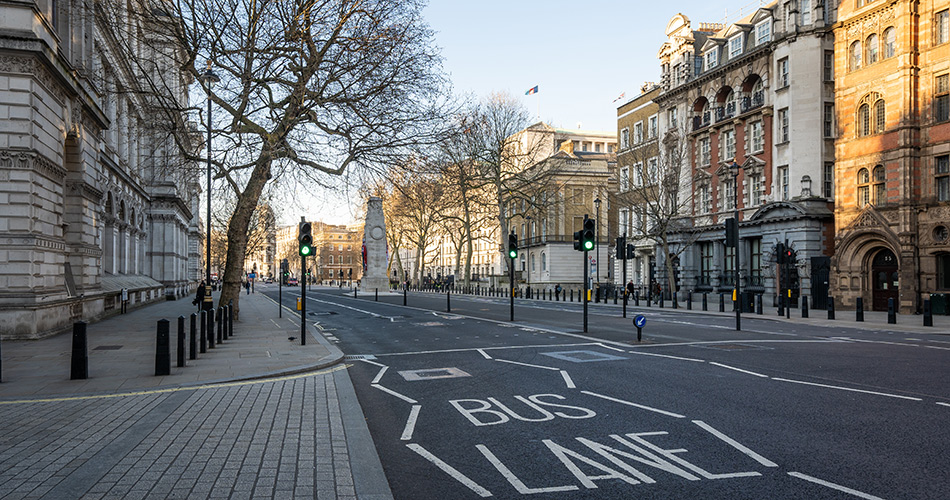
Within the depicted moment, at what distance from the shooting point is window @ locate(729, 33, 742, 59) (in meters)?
42.0

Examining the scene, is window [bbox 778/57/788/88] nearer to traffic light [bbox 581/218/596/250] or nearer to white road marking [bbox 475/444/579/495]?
traffic light [bbox 581/218/596/250]

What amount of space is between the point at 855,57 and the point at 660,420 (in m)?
33.0

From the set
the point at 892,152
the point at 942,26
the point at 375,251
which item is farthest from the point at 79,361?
the point at 375,251

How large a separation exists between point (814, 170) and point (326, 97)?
92.5 feet

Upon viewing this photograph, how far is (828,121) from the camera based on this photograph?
36031 millimetres

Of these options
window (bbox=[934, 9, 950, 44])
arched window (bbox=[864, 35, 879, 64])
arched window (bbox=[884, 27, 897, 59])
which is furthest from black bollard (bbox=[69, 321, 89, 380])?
arched window (bbox=[864, 35, 879, 64])

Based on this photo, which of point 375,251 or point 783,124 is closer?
point 783,124

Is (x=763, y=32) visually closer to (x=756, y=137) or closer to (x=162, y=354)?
(x=756, y=137)

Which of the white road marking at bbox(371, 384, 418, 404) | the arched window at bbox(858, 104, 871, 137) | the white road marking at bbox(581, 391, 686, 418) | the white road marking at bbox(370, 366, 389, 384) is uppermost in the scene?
the arched window at bbox(858, 104, 871, 137)

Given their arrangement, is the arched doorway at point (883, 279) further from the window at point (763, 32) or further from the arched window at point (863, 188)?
the window at point (763, 32)

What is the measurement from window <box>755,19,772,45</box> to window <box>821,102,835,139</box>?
5.92 metres

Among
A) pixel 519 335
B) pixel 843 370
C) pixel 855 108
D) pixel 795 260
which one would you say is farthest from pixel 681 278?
pixel 843 370

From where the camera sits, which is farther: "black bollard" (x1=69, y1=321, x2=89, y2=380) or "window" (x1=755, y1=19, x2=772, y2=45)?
"window" (x1=755, y1=19, x2=772, y2=45)

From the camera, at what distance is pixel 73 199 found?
2134 cm
